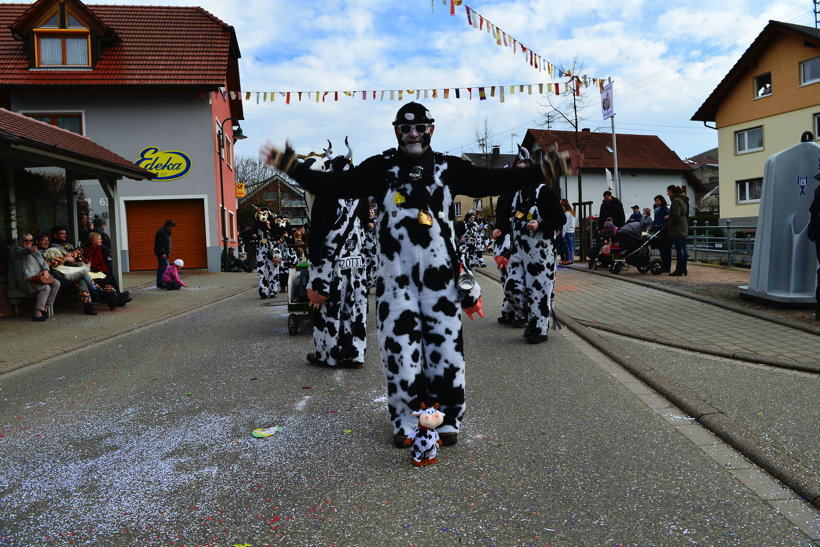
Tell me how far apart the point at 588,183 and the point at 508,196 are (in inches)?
1809

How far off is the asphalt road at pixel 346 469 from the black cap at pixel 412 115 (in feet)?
6.24

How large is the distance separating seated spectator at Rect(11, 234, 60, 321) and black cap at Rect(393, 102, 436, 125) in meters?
9.16

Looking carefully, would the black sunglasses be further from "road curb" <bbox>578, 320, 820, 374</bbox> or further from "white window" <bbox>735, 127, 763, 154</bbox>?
"white window" <bbox>735, 127, 763, 154</bbox>

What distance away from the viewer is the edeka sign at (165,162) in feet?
80.1

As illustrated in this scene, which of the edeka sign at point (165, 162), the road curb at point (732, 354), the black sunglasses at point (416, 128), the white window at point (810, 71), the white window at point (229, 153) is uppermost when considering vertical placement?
the white window at point (810, 71)

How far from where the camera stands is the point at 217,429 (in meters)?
4.39

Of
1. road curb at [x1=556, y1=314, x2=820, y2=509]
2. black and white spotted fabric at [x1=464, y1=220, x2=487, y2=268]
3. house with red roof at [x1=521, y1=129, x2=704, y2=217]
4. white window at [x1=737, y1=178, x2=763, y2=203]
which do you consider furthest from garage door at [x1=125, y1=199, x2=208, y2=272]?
house with red roof at [x1=521, y1=129, x2=704, y2=217]

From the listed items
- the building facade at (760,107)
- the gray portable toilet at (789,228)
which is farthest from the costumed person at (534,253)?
the building facade at (760,107)

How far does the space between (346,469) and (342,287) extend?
2765 millimetres

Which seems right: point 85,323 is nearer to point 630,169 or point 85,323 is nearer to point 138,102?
point 138,102

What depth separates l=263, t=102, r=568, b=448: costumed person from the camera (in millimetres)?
3672

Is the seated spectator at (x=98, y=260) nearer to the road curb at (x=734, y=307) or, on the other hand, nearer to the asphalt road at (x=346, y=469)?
the asphalt road at (x=346, y=469)

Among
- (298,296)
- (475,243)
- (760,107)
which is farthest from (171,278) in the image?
(760,107)

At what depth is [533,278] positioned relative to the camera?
7.11 meters
